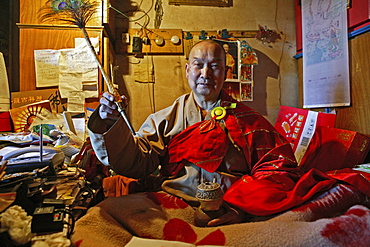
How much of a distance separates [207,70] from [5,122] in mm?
1677

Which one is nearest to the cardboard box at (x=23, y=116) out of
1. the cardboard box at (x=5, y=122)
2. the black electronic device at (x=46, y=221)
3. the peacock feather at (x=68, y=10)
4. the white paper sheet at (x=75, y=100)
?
the cardboard box at (x=5, y=122)

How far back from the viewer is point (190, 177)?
133cm

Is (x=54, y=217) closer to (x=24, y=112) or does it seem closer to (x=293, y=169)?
(x=293, y=169)

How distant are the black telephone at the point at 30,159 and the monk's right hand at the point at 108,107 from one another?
37 cm

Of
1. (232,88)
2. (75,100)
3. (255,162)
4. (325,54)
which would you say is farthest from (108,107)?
(325,54)

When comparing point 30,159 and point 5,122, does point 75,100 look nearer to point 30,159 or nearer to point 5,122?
point 5,122

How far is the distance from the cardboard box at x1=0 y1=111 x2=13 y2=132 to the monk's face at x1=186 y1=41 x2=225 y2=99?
1.55 meters

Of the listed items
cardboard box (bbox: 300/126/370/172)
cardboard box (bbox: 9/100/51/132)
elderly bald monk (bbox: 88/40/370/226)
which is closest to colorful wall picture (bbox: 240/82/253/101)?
cardboard box (bbox: 300/126/370/172)

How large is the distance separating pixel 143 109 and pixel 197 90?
1393 millimetres

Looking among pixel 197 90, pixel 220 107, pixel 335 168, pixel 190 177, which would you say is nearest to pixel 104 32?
pixel 197 90

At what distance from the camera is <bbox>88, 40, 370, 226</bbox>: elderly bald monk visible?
43.3 inches

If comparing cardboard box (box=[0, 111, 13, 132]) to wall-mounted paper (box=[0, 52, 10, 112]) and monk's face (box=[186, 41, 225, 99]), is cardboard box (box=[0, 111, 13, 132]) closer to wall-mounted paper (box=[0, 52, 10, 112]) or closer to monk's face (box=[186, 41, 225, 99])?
wall-mounted paper (box=[0, 52, 10, 112])

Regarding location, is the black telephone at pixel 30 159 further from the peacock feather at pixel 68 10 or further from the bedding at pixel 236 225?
the peacock feather at pixel 68 10

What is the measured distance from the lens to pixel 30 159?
1.17 metres
